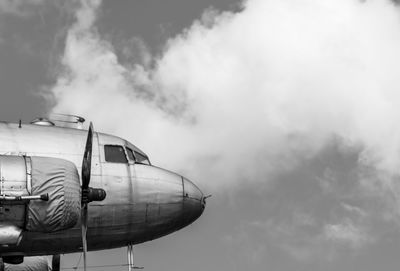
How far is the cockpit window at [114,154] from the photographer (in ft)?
93.0

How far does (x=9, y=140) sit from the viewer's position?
86.5ft

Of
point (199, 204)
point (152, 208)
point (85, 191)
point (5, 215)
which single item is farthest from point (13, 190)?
point (199, 204)

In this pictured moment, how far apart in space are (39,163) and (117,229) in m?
4.78

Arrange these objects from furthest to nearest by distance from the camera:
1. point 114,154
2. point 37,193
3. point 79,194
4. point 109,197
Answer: point 114,154, point 109,197, point 79,194, point 37,193

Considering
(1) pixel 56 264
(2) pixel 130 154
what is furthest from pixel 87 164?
(1) pixel 56 264

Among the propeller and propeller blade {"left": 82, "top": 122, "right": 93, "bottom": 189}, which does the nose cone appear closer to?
the propeller

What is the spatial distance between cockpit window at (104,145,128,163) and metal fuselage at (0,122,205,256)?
182mm

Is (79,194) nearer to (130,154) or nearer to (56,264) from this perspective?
(130,154)

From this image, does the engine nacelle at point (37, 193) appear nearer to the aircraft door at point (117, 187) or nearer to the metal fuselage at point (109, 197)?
the metal fuselage at point (109, 197)

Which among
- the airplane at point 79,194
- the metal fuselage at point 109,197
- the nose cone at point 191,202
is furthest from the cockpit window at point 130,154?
the nose cone at point 191,202

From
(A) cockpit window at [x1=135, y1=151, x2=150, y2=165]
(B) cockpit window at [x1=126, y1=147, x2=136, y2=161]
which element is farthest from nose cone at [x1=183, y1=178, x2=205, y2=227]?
(B) cockpit window at [x1=126, y1=147, x2=136, y2=161]

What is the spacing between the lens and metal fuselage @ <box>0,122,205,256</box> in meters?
26.7

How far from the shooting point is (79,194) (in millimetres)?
24766

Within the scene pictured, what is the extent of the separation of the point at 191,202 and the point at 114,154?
3942 millimetres
